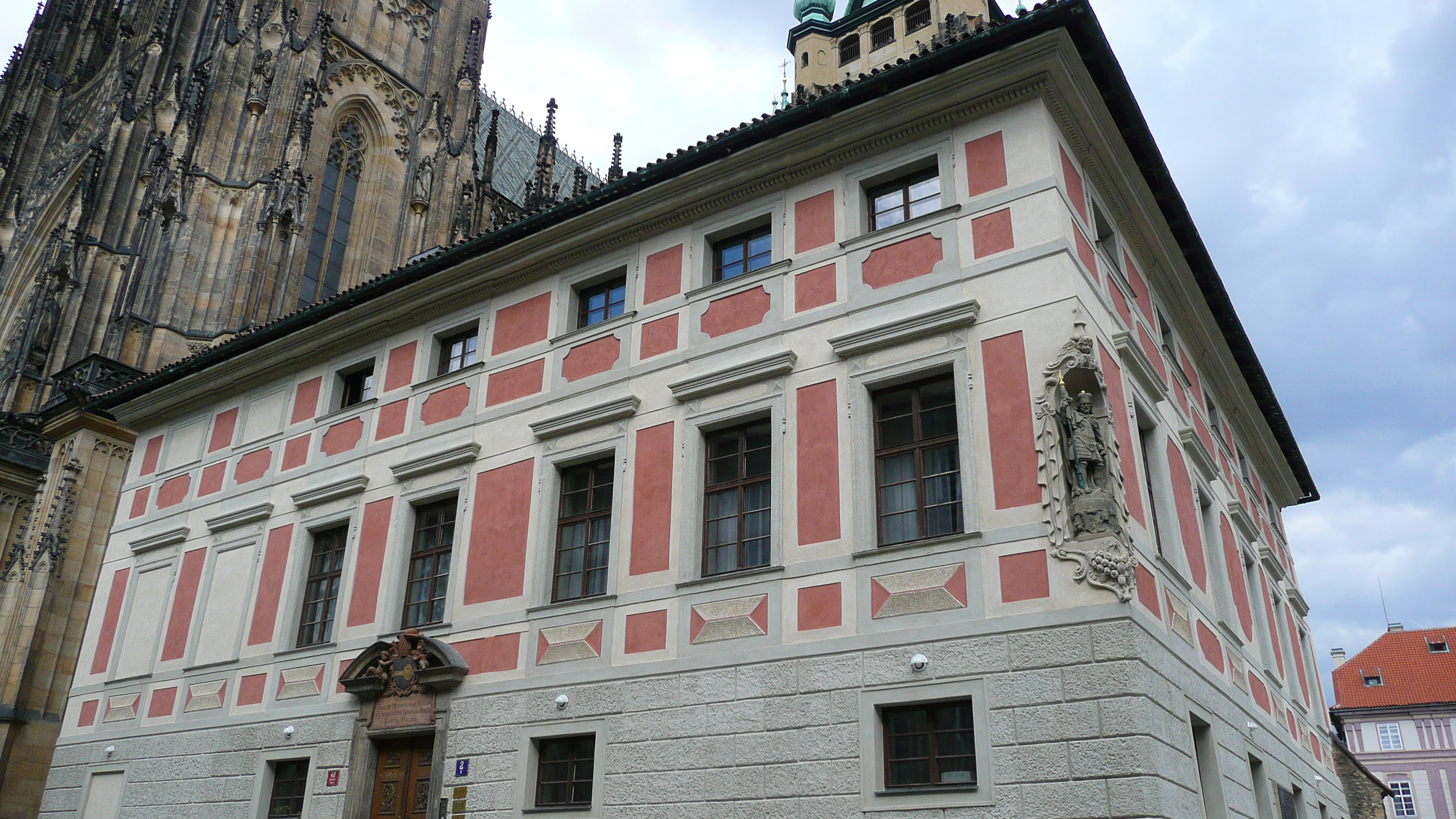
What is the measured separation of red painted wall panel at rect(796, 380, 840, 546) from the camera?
12180 mm

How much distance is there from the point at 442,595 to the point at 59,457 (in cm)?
1525

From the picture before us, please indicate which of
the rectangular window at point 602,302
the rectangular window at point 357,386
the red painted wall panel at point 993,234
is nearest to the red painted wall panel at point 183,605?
the rectangular window at point 357,386

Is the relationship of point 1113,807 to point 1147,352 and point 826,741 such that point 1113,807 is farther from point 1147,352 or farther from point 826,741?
point 1147,352

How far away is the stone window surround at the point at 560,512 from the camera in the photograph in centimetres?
1380

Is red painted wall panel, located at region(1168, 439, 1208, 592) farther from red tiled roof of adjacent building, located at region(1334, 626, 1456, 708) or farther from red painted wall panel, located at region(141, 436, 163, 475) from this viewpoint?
red tiled roof of adjacent building, located at region(1334, 626, 1456, 708)

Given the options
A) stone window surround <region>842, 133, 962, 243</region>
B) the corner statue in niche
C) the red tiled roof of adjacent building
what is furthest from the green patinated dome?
the corner statue in niche

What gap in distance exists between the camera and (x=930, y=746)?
10758 millimetres

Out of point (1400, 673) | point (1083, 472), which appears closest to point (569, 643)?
point (1083, 472)

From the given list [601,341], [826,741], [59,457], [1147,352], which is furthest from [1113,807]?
[59,457]

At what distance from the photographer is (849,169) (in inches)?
544

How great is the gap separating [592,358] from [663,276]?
4.93 ft

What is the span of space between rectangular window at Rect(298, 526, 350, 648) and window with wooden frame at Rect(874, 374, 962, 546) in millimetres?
8991

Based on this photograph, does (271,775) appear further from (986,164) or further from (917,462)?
(986,164)

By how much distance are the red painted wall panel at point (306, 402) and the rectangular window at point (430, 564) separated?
12.0 feet
